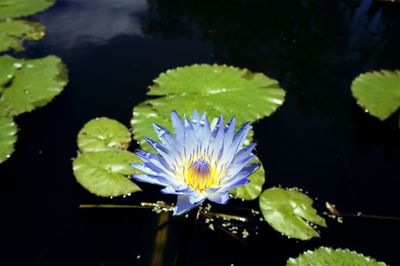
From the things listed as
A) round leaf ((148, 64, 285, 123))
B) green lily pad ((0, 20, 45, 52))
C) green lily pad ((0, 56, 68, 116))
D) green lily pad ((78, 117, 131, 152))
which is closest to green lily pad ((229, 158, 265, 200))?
round leaf ((148, 64, 285, 123))

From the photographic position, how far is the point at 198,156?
1.61 metres

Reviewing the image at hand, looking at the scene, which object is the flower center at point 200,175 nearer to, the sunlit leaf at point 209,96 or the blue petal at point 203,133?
the blue petal at point 203,133

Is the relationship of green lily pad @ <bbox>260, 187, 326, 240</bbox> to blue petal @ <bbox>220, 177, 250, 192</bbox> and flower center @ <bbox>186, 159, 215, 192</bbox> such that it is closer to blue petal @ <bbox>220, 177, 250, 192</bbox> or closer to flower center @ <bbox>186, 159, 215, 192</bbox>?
flower center @ <bbox>186, 159, 215, 192</bbox>

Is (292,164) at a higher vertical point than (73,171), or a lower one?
higher

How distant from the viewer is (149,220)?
95.5 inches

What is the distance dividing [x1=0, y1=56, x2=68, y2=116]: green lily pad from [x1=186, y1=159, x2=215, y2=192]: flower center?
2123 mm

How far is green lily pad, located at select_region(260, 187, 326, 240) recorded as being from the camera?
7.64 ft

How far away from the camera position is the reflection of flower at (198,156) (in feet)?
Result: 4.84

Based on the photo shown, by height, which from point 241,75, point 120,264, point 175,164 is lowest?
point 120,264

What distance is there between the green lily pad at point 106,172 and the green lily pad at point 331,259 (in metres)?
1.11

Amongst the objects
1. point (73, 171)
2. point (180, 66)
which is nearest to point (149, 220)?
point (73, 171)

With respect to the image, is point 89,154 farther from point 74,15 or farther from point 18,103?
point 74,15

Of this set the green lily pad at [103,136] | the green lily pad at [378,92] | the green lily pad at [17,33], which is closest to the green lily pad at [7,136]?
the green lily pad at [103,136]

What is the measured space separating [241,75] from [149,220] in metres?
1.68
